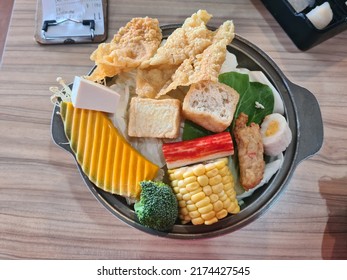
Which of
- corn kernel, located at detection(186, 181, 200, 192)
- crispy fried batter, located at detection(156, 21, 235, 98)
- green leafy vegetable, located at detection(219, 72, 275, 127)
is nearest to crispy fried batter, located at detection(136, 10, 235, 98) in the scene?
crispy fried batter, located at detection(156, 21, 235, 98)

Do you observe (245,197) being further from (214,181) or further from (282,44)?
(282,44)

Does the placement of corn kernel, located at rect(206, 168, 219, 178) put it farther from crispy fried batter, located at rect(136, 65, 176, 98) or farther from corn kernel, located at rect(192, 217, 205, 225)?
crispy fried batter, located at rect(136, 65, 176, 98)

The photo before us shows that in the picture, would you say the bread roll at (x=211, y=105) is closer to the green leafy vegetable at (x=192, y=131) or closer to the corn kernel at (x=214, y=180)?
the green leafy vegetable at (x=192, y=131)

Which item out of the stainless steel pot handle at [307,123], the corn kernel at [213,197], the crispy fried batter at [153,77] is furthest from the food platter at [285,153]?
the crispy fried batter at [153,77]

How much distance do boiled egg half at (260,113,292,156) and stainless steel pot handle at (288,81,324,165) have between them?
69 mm

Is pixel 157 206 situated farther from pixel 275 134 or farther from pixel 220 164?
pixel 275 134

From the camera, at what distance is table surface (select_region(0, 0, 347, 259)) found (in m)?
1.32

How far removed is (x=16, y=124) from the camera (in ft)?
4.90

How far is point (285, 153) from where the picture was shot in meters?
1.39

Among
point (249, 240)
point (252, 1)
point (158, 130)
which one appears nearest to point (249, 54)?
point (252, 1)

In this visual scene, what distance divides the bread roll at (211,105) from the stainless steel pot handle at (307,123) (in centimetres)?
26

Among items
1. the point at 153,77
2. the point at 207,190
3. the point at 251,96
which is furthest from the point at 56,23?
the point at 207,190

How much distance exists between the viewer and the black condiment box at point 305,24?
4.95ft

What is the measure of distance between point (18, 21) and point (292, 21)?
113 cm
